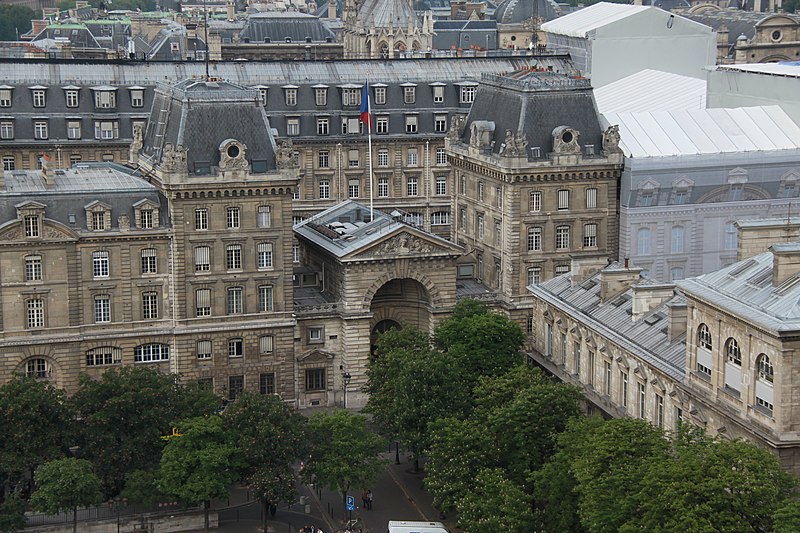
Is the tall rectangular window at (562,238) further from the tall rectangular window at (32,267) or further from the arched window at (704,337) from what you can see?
the tall rectangular window at (32,267)

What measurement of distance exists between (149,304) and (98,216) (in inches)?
356

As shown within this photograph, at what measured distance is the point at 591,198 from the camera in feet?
527

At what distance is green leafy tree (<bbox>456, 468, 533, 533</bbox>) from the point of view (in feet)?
368

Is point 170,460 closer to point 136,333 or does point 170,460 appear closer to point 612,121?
point 136,333

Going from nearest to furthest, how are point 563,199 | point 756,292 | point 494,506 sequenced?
point 756,292 < point 494,506 < point 563,199

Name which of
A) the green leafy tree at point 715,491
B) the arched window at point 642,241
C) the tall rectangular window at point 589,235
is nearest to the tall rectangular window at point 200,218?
the tall rectangular window at point 589,235

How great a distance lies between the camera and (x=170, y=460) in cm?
12656

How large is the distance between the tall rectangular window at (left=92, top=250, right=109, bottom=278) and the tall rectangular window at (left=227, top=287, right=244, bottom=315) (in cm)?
1137

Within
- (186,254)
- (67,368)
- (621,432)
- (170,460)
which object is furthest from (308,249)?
(621,432)

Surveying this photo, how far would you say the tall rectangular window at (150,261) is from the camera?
481 ft

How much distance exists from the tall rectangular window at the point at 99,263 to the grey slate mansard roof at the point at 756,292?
2034 inches

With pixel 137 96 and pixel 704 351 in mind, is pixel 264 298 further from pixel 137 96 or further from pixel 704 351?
pixel 137 96

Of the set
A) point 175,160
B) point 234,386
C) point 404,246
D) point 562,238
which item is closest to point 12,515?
point 234,386

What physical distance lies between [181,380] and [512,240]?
33.8m
